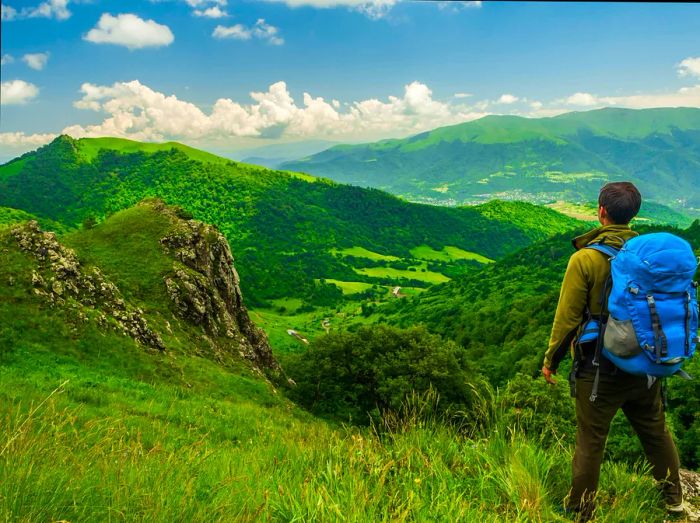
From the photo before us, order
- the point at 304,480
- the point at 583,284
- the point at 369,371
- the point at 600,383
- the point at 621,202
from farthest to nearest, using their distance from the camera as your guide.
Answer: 1. the point at 369,371
2. the point at 621,202
3. the point at 583,284
4. the point at 600,383
5. the point at 304,480

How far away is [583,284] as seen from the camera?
16.5 feet

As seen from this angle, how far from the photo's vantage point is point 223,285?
1978 inches

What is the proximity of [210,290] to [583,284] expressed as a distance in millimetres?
41721

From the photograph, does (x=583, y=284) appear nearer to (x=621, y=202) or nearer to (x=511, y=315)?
(x=621, y=202)

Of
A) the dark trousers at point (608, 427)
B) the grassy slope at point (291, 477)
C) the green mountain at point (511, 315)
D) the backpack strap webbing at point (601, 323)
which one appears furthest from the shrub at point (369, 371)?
the backpack strap webbing at point (601, 323)

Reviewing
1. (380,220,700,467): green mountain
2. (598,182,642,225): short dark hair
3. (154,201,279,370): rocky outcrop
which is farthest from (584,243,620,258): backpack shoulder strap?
(154,201,279,370): rocky outcrop

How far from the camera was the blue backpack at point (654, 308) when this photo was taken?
14.6 ft

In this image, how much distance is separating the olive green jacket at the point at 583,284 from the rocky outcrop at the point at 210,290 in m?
36.9

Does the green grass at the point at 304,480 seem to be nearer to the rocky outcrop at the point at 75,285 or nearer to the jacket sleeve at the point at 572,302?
the jacket sleeve at the point at 572,302

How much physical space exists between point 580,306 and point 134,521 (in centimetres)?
478

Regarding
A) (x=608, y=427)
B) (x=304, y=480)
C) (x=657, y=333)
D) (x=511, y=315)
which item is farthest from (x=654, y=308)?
(x=511, y=315)

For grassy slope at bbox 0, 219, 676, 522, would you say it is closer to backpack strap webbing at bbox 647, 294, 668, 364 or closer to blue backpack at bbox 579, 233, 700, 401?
blue backpack at bbox 579, 233, 700, 401

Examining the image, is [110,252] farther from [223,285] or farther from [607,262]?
[607,262]

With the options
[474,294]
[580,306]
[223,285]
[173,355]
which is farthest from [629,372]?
[474,294]
